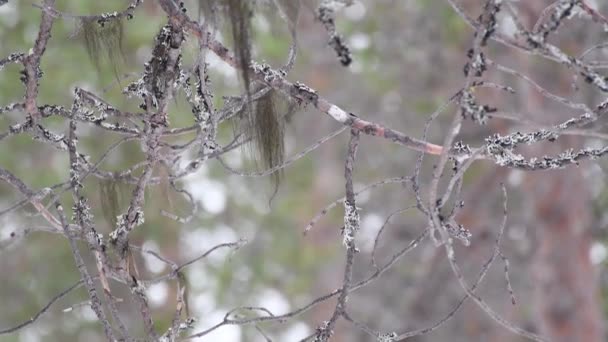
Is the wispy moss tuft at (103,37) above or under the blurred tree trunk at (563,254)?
under

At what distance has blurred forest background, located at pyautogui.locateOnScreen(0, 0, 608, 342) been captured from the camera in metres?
5.59

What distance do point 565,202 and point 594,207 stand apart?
29cm

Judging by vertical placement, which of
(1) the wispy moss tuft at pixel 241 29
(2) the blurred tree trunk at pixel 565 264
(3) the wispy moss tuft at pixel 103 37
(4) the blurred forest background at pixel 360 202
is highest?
(4) the blurred forest background at pixel 360 202

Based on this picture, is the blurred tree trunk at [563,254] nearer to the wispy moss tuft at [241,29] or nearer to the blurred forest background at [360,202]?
the blurred forest background at [360,202]

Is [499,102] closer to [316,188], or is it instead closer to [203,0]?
[316,188]

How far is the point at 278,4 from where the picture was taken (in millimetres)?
1412

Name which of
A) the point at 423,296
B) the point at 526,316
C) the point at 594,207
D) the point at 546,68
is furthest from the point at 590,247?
the point at 526,316

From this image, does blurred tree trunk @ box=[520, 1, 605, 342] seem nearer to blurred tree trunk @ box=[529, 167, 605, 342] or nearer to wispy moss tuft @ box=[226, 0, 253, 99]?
blurred tree trunk @ box=[529, 167, 605, 342]

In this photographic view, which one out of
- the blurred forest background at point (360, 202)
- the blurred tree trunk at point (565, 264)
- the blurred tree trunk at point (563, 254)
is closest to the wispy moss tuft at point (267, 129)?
the blurred forest background at point (360, 202)

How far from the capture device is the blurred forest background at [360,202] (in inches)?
220

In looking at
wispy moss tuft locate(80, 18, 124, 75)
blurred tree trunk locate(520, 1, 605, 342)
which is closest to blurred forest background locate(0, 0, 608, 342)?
blurred tree trunk locate(520, 1, 605, 342)

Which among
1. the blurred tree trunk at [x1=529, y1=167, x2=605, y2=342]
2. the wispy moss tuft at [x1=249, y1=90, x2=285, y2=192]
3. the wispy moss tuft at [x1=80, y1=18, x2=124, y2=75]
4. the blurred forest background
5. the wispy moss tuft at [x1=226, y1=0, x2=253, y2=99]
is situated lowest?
the wispy moss tuft at [x1=226, y1=0, x2=253, y2=99]

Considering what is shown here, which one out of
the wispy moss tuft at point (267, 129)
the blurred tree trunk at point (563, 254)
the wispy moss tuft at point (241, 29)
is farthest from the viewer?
the blurred tree trunk at point (563, 254)

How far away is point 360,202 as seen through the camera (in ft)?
24.9
